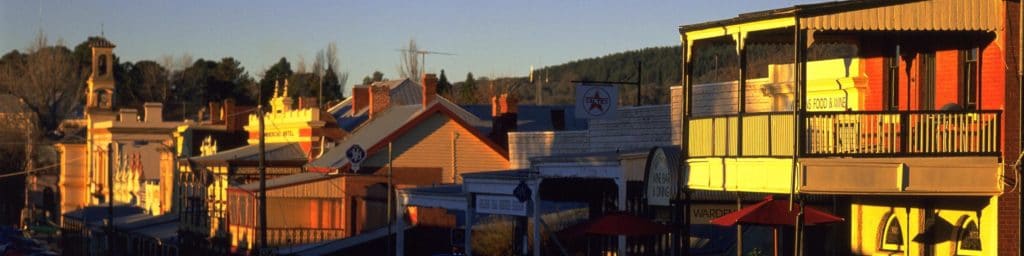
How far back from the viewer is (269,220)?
182 feet


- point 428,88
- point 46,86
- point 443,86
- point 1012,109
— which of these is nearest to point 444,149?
point 428,88

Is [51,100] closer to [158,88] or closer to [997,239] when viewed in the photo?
[158,88]

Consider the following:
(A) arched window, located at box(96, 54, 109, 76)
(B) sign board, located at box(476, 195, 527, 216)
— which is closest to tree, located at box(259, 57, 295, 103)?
(A) arched window, located at box(96, 54, 109, 76)

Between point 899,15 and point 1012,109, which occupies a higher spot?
point 899,15

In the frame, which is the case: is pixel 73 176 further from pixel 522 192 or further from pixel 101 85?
pixel 522 192

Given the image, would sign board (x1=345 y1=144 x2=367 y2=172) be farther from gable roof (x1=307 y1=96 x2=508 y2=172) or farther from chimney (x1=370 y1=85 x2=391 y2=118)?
chimney (x1=370 y1=85 x2=391 y2=118)

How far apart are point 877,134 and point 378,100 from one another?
42175 mm

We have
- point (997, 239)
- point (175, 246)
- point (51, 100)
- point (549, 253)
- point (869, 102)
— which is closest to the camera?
point (997, 239)

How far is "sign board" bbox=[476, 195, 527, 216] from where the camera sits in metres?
37.2

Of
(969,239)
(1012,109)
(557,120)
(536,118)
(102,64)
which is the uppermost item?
(102,64)

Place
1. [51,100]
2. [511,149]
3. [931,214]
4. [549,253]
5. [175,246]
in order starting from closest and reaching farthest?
1. [931,214]
2. [549,253]
3. [511,149]
4. [175,246]
5. [51,100]

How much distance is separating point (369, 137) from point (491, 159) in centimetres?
420

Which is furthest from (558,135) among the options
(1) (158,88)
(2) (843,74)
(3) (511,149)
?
(1) (158,88)

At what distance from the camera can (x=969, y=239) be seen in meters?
25.6
